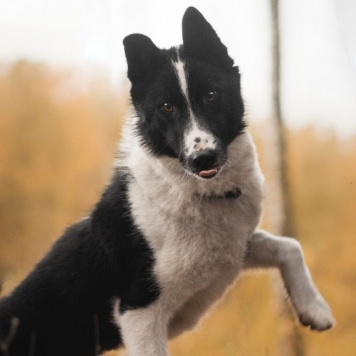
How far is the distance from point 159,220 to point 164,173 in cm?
18

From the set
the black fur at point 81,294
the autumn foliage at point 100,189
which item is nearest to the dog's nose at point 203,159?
the black fur at point 81,294

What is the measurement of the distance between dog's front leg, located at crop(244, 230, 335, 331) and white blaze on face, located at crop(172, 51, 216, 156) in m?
0.52

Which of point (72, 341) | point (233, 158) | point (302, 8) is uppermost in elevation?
point (302, 8)

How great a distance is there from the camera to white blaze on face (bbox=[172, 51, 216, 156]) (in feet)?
6.38

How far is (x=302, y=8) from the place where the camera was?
295 centimetres

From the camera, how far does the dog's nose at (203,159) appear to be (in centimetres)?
193

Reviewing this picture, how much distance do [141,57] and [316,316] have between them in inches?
43.0

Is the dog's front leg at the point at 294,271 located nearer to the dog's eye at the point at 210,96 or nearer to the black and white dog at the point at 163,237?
the black and white dog at the point at 163,237

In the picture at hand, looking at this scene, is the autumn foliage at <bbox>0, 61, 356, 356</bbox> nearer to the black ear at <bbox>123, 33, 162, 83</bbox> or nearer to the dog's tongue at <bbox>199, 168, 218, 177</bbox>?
the black ear at <bbox>123, 33, 162, 83</bbox>

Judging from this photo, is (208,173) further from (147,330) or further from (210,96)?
(147,330)

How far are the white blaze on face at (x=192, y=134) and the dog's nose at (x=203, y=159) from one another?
0.05ft

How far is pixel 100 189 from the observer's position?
114 inches

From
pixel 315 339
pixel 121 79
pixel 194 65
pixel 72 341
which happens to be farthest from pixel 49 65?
pixel 315 339

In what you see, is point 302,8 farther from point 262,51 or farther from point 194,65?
point 194,65
